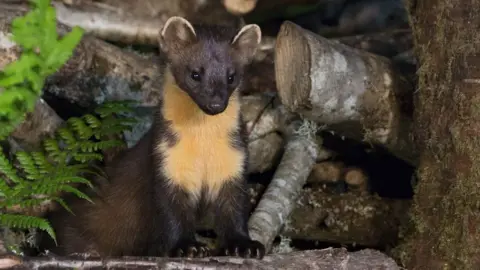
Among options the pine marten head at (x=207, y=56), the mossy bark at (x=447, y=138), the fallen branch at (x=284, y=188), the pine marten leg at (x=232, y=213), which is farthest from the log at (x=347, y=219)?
the pine marten head at (x=207, y=56)

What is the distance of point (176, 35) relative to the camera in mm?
3174

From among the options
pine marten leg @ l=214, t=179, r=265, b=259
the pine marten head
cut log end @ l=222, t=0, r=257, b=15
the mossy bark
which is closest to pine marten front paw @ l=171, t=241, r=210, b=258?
pine marten leg @ l=214, t=179, r=265, b=259

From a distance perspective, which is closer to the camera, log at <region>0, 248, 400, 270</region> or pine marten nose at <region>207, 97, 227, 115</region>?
log at <region>0, 248, 400, 270</region>

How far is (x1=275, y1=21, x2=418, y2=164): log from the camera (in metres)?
3.45

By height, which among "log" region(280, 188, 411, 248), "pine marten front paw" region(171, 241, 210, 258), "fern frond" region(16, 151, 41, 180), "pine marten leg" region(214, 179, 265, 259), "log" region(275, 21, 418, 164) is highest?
"log" region(275, 21, 418, 164)

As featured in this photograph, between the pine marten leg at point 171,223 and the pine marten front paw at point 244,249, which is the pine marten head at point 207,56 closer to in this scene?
the pine marten leg at point 171,223

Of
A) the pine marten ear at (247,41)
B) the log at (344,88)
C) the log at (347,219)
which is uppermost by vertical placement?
the pine marten ear at (247,41)

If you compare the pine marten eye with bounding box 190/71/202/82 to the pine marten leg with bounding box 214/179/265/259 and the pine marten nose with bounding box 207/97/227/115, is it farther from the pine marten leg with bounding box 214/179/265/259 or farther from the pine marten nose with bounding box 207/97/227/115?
the pine marten leg with bounding box 214/179/265/259

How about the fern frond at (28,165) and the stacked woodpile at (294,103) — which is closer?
the fern frond at (28,165)

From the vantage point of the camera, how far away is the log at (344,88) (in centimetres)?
345

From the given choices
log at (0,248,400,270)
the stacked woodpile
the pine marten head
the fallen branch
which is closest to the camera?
log at (0,248,400,270)

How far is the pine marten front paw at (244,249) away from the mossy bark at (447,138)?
0.72 meters

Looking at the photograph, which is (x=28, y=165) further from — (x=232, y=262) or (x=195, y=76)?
(x=232, y=262)

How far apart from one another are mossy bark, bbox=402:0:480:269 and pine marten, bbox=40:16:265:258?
769 mm
